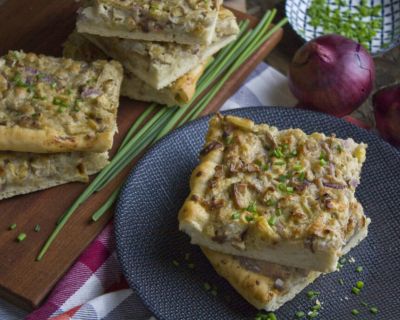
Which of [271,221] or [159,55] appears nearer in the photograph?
[271,221]

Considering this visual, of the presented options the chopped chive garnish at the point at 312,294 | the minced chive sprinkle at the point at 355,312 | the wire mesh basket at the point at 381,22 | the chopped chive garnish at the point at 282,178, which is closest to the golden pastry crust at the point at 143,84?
the wire mesh basket at the point at 381,22

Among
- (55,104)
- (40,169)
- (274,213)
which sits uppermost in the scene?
(55,104)

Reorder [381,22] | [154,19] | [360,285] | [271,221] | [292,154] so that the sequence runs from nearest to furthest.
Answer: [271,221], [360,285], [292,154], [154,19], [381,22]

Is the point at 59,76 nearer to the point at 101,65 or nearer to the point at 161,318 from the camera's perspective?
the point at 101,65

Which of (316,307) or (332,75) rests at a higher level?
(332,75)

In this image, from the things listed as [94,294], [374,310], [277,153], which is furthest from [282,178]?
[94,294]

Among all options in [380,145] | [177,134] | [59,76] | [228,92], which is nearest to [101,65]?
[59,76]

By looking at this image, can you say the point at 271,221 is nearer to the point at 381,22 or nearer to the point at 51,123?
the point at 51,123

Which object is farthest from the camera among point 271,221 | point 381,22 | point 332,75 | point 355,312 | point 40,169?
point 381,22

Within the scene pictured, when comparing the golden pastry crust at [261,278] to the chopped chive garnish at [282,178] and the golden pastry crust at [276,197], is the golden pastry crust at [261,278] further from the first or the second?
the chopped chive garnish at [282,178]
